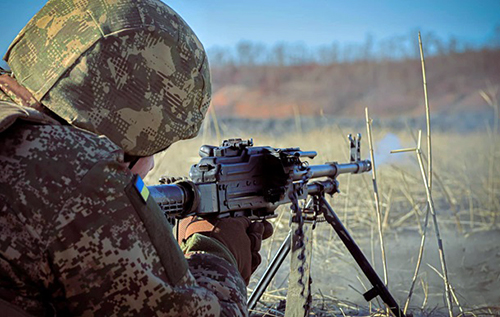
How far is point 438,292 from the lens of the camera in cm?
411

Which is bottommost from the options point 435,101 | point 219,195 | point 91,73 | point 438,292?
point 438,292

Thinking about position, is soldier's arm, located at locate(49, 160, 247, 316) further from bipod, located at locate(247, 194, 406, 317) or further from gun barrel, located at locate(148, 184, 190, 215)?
A: bipod, located at locate(247, 194, 406, 317)

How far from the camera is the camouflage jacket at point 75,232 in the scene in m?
1.31

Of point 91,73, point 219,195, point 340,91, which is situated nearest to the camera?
point 91,73

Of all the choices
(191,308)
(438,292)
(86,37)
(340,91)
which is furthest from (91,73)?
(340,91)

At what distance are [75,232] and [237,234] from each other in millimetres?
880

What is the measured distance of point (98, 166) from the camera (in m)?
1.36

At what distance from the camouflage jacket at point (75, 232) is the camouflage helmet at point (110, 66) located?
0.69 ft

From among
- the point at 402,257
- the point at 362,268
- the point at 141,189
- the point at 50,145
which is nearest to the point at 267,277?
the point at 362,268

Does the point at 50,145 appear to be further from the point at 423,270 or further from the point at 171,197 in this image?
the point at 423,270

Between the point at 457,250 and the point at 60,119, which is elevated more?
the point at 60,119

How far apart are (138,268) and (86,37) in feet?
2.33

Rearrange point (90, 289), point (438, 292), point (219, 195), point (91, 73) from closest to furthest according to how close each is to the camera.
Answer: point (90, 289), point (91, 73), point (219, 195), point (438, 292)

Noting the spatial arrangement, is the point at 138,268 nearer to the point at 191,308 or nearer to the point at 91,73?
the point at 191,308
